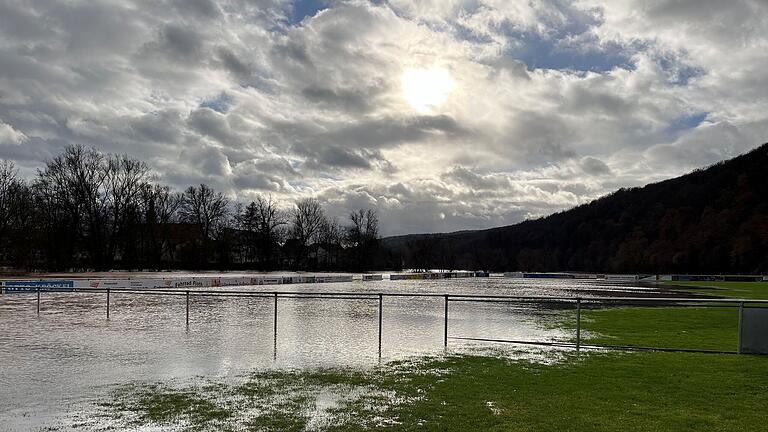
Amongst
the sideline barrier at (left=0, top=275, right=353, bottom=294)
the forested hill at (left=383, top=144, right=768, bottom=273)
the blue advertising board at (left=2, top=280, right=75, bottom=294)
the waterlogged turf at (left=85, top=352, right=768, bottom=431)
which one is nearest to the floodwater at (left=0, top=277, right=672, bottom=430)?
the waterlogged turf at (left=85, top=352, right=768, bottom=431)

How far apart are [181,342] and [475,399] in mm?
9104

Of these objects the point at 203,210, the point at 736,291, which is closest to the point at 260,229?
the point at 203,210

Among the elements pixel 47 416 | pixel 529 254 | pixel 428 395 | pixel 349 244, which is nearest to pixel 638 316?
pixel 428 395

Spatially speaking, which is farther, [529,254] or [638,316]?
[529,254]

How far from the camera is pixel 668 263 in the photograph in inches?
5246

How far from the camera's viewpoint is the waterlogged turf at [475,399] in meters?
6.70

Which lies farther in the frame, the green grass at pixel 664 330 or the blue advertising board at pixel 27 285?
the blue advertising board at pixel 27 285

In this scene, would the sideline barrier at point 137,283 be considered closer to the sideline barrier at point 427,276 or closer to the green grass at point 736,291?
the sideline barrier at point 427,276

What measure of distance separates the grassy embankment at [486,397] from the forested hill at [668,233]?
122 m

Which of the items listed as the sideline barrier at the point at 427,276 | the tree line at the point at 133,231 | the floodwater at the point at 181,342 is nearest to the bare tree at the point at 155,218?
the tree line at the point at 133,231

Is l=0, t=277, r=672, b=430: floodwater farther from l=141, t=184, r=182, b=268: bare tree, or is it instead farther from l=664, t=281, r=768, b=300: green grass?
l=141, t=184, r=182, b=268: bare tree

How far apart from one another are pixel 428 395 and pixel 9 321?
17259 millimetres

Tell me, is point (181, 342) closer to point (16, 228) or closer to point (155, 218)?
point (16, 228)

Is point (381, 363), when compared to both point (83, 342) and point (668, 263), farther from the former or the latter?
point (668, 263)
